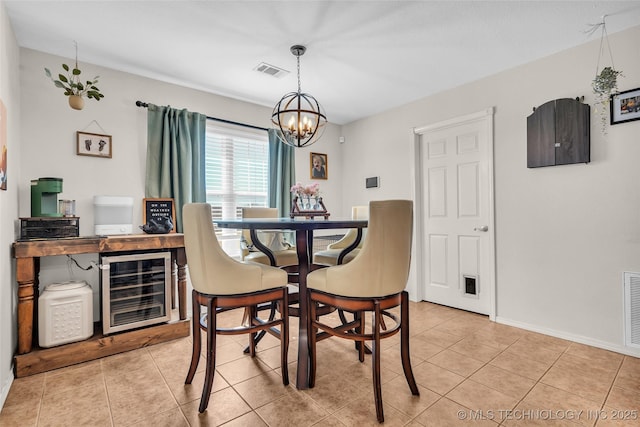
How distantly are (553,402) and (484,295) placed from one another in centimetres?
167

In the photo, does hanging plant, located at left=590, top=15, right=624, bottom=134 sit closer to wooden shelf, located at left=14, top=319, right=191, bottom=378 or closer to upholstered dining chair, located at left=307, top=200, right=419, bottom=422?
upholstered dining chair, located at left=307, top=200, right=419, bottom=422

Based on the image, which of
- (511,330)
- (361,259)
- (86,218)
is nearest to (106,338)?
(86,218)

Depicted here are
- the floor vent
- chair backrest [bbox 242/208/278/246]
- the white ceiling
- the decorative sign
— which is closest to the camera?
the white ceiling

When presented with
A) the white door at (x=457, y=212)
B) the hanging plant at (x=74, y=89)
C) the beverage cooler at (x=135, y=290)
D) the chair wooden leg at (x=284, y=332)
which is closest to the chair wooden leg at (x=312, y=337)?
the chair wooden leg at (x=284, y=332)

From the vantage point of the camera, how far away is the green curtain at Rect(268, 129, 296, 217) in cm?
400

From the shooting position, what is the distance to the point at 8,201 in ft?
6.73

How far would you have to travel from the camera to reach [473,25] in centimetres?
233

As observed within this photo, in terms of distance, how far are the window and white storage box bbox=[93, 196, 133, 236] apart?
887mm

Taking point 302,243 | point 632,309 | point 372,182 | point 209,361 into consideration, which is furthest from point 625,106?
point 209,361

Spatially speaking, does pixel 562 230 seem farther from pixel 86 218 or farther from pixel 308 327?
pixel 86 218

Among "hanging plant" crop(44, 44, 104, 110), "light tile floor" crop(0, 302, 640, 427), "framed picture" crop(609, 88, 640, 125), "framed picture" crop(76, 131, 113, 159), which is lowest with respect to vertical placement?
"light tile floor" crop(0, 302, 640, 427)

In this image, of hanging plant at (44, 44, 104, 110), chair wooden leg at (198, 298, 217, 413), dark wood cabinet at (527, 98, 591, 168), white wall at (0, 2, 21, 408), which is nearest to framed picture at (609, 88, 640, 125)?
dark wood cabinet at (527, 98, 591, 168)

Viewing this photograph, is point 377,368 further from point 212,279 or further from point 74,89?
point 74,89

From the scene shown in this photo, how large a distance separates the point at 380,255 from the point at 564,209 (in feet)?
→ 6.97
